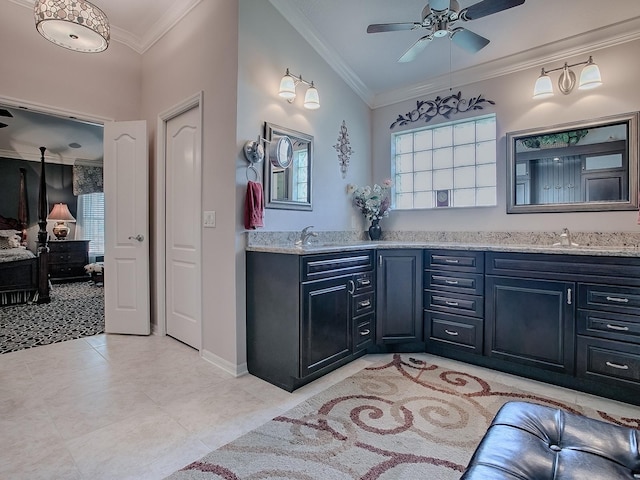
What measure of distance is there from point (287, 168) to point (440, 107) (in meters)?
1.88

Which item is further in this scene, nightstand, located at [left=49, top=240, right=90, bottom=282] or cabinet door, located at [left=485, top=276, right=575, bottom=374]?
nightstand, located at [left=49, top=240, right=90, bottom=282]

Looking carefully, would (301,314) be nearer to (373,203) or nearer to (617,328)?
(373,203)

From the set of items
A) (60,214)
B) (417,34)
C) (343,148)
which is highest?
(417,34)

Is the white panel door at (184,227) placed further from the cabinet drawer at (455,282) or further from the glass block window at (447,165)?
the glass block window at (447,165)

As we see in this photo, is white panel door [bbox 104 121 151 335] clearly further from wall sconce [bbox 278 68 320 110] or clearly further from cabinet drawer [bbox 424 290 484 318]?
cabinet drawer [bbox 424 290 484 318]

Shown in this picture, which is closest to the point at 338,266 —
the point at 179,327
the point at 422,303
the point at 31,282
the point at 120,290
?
the point at 422,303

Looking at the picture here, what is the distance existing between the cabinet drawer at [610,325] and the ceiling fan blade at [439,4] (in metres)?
2.22

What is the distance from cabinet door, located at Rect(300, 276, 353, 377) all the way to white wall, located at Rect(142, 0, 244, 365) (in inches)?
23.9

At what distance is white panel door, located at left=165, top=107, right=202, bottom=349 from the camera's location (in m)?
3.09

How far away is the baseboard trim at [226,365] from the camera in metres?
2.59

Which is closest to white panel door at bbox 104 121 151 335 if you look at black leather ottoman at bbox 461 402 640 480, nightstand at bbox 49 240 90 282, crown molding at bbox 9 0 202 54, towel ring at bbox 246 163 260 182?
crown molding at bbox 9 0 202 54

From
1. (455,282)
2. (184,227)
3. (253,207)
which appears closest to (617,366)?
(455,282)

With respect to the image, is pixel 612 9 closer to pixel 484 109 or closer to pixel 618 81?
pixel 618 81

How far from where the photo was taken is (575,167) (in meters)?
2.92
